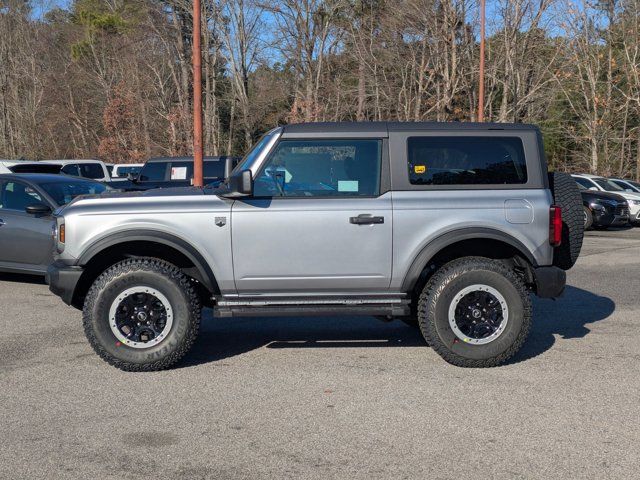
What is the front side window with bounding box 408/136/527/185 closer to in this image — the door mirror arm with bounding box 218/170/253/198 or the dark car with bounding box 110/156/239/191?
the door mirror arm with bounding box 218/170/253/198

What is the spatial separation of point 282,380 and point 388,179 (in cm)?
187

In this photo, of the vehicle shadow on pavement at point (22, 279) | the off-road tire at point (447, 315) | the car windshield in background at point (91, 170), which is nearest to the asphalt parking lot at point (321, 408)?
the off-road tire at point (447, 315)

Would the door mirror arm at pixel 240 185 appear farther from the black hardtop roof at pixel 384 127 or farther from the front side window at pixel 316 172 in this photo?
the black hardtop roof at pixel 384 127

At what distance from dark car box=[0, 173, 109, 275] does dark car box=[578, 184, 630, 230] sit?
1485 cm

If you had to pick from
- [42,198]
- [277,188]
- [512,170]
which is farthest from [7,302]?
[512,170]

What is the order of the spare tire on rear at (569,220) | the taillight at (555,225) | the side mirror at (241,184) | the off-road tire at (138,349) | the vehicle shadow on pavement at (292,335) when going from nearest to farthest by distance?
the side mirror at (241,184) → the off-road tire at (138,349) → the taillight at (555,225) → the spare tire on rear at (569,220) → the vehicle shadow on pavement at (292,335)

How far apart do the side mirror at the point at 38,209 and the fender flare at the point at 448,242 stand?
565cm

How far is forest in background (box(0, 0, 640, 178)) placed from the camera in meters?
33.0

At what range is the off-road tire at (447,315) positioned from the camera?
625 centimetres

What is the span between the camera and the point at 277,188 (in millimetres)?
6316

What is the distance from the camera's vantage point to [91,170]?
22109mm

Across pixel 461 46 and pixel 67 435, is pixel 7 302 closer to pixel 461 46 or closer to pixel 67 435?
pixel 67 435

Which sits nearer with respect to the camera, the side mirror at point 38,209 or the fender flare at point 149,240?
the fender flare at point 149,240

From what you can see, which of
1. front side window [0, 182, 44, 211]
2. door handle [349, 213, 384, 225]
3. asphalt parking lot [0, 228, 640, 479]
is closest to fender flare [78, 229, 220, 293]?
asphalt parking lot [0, 228, 640, 479]
